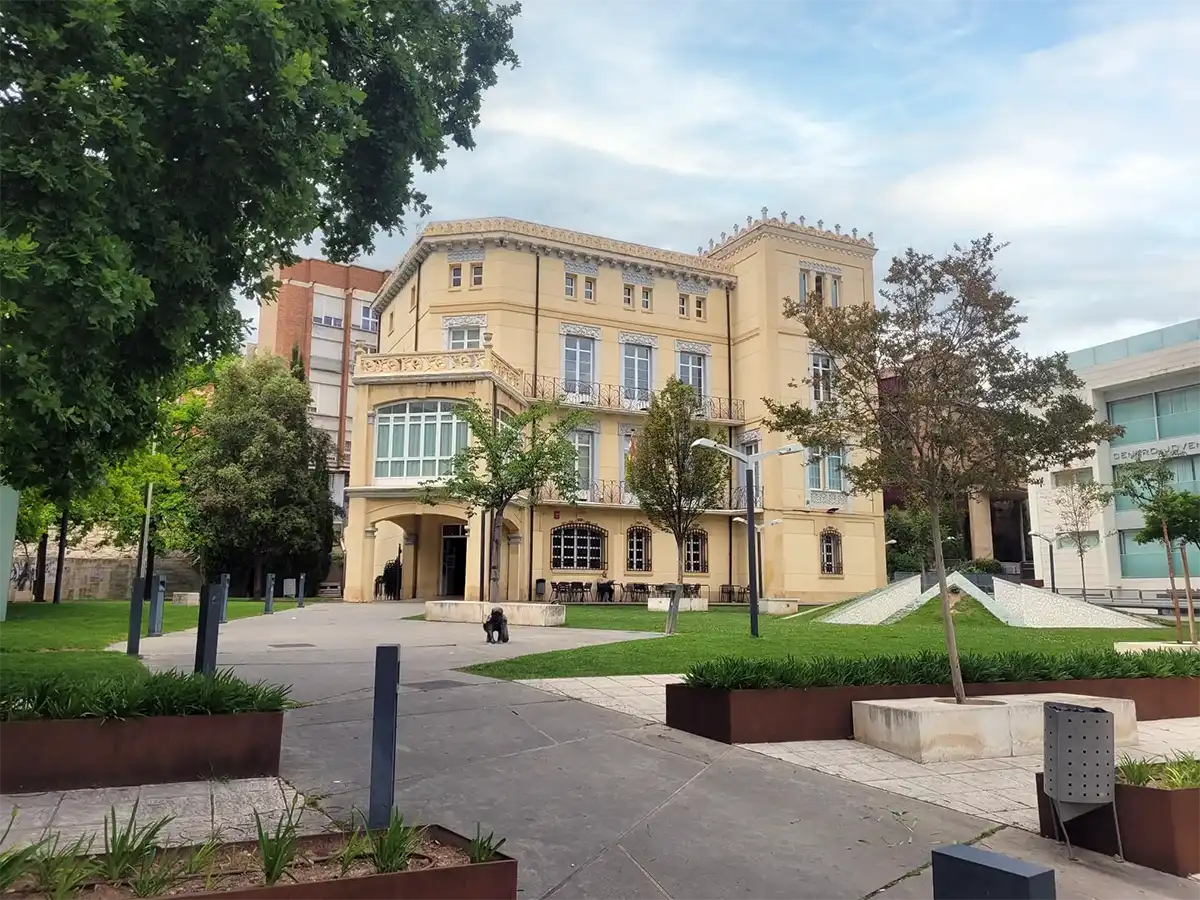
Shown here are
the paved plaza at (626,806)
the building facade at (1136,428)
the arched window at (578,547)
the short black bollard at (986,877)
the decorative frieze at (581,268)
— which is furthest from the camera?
the building facade at (1136,428)

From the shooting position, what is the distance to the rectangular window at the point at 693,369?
39.3 meters

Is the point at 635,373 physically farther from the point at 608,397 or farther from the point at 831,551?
the point at 831,551

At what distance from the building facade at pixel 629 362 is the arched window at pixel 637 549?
0.05 m

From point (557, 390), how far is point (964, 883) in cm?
3411

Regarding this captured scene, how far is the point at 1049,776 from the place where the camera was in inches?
207

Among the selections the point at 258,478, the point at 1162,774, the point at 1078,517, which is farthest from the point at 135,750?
the point at 1078,517

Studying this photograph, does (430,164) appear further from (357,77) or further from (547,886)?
(547,886)

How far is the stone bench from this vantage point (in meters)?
20.5

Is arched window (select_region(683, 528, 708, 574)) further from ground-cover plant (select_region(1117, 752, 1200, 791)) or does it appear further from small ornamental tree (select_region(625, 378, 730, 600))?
ground-cover plant (select_region(1117, 752, 1200, 791))

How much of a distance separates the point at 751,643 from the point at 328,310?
4468 centimetres

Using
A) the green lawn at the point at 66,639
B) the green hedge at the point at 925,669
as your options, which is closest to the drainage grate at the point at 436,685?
the green lawn at the point at 66,639

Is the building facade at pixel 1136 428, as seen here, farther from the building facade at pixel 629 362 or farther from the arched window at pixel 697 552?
the arched window at pixel 697 552

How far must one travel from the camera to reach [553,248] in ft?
121

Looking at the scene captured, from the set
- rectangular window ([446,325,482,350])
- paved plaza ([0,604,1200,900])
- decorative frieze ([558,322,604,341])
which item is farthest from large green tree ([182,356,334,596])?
paved plaza ([0,604,1200,900])
